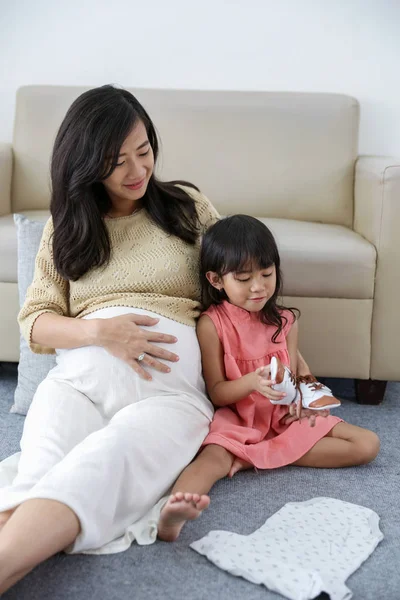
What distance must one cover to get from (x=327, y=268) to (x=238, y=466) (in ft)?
2.22

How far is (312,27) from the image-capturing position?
9.42 feet

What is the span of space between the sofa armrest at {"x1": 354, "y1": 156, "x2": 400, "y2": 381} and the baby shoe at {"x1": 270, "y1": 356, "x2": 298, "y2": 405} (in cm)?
61

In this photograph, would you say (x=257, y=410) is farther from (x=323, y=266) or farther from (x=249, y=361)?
(x=323, y=266)

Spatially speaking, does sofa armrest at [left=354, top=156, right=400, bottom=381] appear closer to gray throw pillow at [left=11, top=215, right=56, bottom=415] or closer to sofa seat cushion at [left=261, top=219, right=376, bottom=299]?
sofa seat cushion at [left=261, top=219, right=376, bottom=299]

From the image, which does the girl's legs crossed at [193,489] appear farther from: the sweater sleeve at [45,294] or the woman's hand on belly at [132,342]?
the sweater sleeve at [45,294]

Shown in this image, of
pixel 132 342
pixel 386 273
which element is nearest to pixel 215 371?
pixel 132 342

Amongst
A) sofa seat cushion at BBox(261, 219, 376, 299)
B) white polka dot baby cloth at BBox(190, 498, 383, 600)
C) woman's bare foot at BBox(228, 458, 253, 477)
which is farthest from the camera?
sofa seat cushion at BBox(261, 219, 376, 299)

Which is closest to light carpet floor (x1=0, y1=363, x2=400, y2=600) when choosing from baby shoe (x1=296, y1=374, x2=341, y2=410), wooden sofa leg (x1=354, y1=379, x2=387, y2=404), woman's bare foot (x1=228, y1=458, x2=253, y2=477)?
woman's bare foot (x1=228, y1=458, x2=253, y2=477)

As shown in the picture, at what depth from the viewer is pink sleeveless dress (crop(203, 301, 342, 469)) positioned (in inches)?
67.2

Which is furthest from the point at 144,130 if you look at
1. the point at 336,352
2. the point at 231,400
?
the point at 336,352

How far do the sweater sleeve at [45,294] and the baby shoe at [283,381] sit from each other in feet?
1.68

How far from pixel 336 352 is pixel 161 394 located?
0.74m

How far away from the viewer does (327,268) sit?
212cm

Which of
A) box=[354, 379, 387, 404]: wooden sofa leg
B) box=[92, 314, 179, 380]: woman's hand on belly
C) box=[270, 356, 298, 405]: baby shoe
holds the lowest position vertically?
box=[354, 379, 387, 404]: wooden sofa leg
